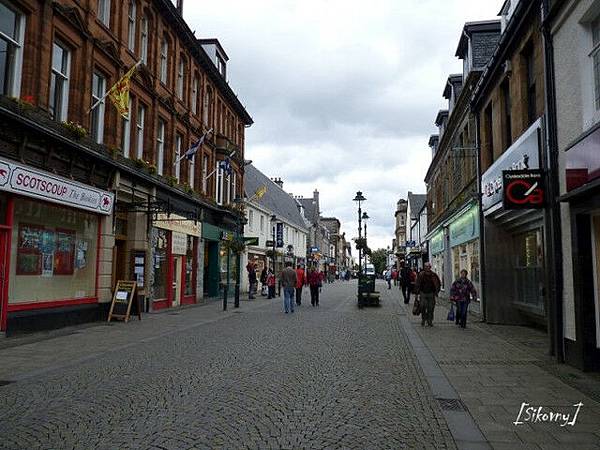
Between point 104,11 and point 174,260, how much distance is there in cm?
954

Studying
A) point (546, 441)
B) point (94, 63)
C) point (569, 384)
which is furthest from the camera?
point (94, 63)

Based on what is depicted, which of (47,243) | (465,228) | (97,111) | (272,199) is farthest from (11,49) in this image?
(272,199)

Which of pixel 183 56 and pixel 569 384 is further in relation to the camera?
pixel 183 56

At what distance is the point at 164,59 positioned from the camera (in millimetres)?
20156

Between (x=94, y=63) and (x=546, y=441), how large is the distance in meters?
14.5

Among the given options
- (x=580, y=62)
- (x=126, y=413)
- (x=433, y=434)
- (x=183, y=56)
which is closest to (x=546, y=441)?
(x=433, y=434)

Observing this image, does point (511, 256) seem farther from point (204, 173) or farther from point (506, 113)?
point (204, 173)

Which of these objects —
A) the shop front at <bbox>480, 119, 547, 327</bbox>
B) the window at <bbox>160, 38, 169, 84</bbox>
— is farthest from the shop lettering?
the shop front at <bbox>480, 119, 547, 327</bbox>

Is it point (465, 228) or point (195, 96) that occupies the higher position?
point (195, 96)

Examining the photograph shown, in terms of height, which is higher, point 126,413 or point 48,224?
point 48,224

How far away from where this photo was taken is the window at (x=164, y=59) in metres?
20.0

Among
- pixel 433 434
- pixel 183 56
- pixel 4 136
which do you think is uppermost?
pixel 183 56

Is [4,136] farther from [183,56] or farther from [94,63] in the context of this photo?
[183,56]

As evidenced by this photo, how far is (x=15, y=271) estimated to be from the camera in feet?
37.1
